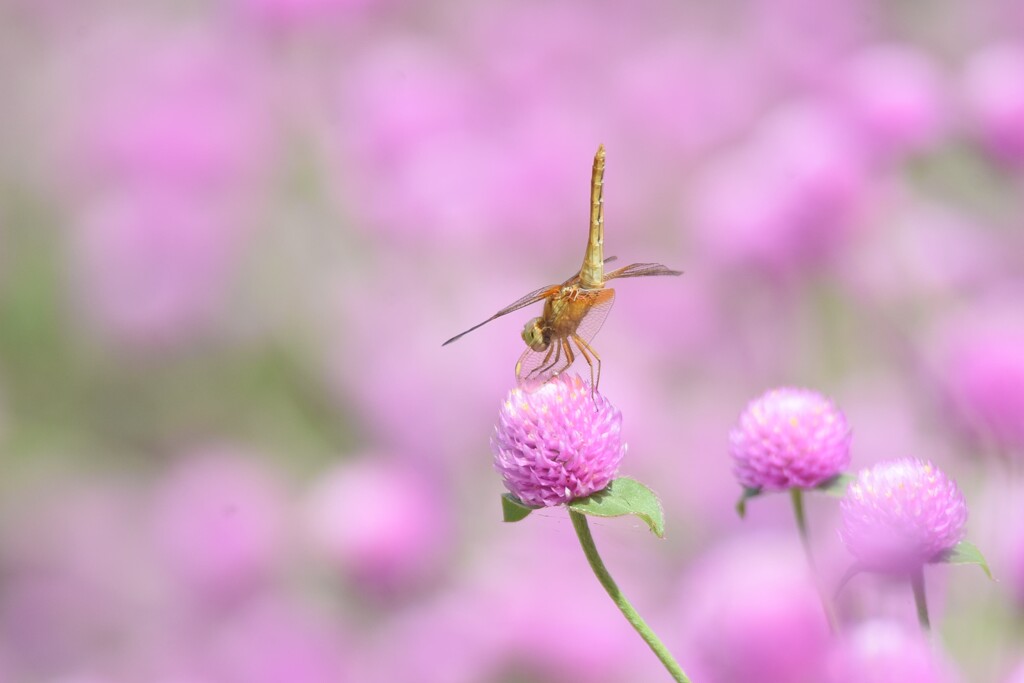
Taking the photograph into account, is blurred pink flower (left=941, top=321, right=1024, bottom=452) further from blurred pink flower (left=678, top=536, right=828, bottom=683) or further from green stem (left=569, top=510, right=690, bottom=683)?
green stem (left=569, top=510, right=690, bottom=683)

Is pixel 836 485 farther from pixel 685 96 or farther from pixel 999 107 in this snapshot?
pixel 685 96

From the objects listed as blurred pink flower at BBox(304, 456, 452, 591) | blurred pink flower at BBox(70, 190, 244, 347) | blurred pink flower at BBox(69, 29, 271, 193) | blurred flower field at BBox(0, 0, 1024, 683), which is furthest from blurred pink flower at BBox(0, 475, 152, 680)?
blurred pink flower at BBox(69, 29, 271, 193)

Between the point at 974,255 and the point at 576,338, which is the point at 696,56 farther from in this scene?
the point at 576,338

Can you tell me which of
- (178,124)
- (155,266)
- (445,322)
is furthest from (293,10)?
(445,322)

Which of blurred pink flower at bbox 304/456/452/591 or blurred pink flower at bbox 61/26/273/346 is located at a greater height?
blurred pink flower at bbox 61/26/273/346

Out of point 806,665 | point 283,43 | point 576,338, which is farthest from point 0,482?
point 806,665

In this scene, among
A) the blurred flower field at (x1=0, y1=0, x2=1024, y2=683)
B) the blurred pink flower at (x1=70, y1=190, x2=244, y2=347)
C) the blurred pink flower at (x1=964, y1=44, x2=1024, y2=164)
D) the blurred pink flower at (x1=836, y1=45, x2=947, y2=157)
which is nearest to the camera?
the blurred flower field at (x1=0, y1=0, x2=1024, y2=683)

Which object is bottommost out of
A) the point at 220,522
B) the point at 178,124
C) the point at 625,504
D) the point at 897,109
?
the point at 625,504

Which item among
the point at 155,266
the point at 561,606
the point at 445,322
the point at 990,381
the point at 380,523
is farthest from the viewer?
the point at 155,266
